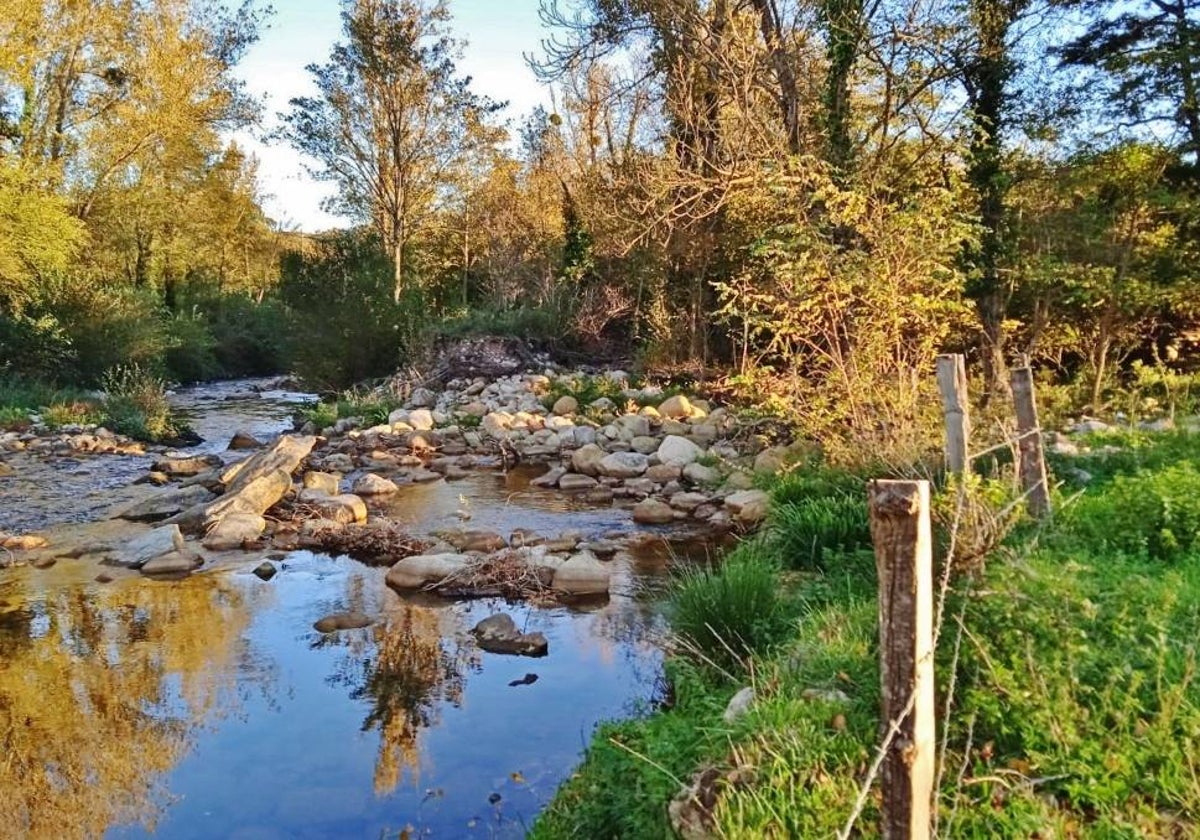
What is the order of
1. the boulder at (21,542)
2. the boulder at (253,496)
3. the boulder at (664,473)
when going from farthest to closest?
1. the boulder at (664,473)
2. the boulder at (253,496)
3. the boulder at (21,542)

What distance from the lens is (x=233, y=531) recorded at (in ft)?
28.5

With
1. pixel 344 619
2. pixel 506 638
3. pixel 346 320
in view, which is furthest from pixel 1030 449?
pixel 346 320

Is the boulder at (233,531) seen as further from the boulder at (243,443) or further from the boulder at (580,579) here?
the boulder at (243,443)

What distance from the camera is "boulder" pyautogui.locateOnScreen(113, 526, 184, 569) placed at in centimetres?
786

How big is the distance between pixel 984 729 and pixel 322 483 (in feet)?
28.8

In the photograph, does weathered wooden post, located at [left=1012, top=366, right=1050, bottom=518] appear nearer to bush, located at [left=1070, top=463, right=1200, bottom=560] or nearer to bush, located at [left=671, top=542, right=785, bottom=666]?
bush, located at [left=1070, top=463, right=1200, bottom=560]

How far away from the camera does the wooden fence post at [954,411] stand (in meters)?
4.58

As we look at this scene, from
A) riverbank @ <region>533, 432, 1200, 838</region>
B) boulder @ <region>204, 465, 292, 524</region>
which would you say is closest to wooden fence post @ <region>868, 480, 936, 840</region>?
riverbank @ <region>533, 432, 1200, 838</region>

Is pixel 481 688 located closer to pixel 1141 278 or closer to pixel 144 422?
pixel 1141 278

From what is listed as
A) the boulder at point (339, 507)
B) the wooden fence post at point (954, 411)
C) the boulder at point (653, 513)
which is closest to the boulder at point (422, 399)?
the boulder at point (339, 507)

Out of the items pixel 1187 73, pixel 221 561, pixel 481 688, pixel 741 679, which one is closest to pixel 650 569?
pixel 481 688

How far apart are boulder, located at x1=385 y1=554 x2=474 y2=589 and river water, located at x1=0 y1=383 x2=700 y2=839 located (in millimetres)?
153

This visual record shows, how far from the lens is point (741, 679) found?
424 cm

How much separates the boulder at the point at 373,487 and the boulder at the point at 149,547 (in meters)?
2.58
